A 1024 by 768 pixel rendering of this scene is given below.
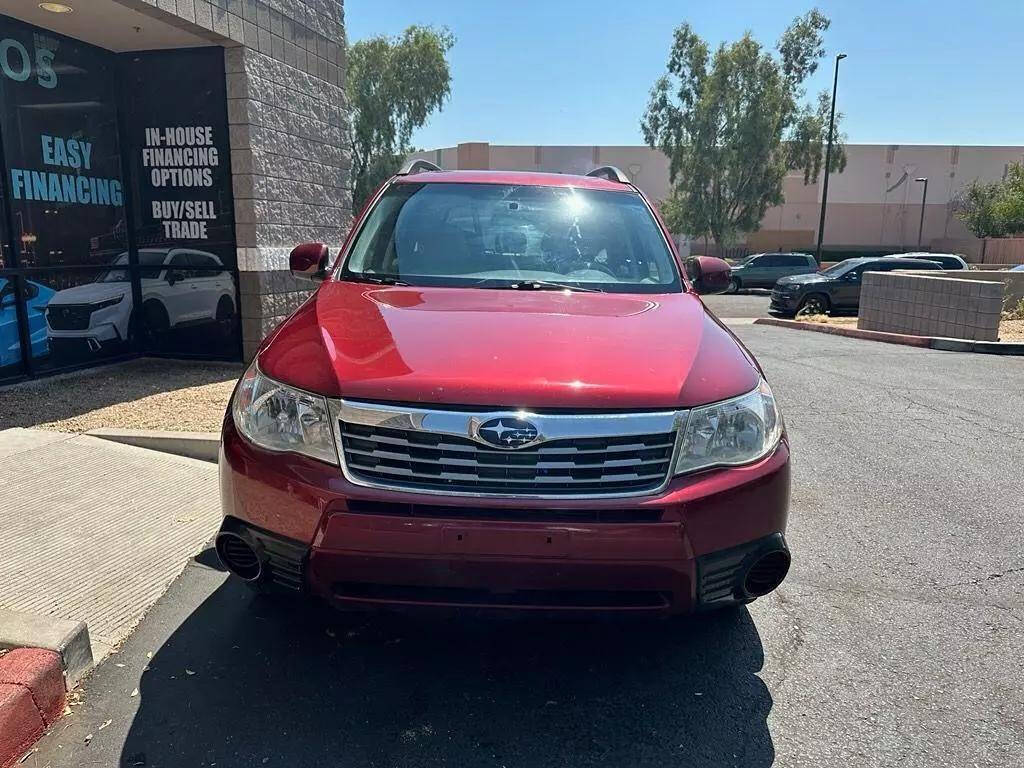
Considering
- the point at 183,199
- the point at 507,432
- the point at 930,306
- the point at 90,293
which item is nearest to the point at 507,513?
the point at 507,432

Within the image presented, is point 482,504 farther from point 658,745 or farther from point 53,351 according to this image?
point 53,351

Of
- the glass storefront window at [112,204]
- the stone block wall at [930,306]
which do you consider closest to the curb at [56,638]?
the glass storefront window at [112,204]

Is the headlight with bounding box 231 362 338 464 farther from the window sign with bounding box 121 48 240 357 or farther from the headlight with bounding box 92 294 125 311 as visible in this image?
the headlight with bounding box 92 294 125 311

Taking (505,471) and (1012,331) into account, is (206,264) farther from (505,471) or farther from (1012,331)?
(1012,331)

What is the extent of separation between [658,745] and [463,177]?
3.13m

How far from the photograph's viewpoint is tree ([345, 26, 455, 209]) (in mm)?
33906

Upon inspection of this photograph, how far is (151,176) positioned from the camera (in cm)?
812

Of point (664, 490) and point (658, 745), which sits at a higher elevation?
point (664, 490)

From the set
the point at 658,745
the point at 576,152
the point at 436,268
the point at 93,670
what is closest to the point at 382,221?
Result: the point at 436,268

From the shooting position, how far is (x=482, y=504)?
2.28m

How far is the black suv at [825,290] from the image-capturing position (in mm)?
19266

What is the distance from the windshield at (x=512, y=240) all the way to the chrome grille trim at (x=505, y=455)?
124 centimetres

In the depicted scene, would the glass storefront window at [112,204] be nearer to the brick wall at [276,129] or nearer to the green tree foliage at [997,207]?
the brick wall at [276,129]

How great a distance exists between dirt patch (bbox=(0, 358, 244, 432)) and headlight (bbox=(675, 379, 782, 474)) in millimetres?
4157
